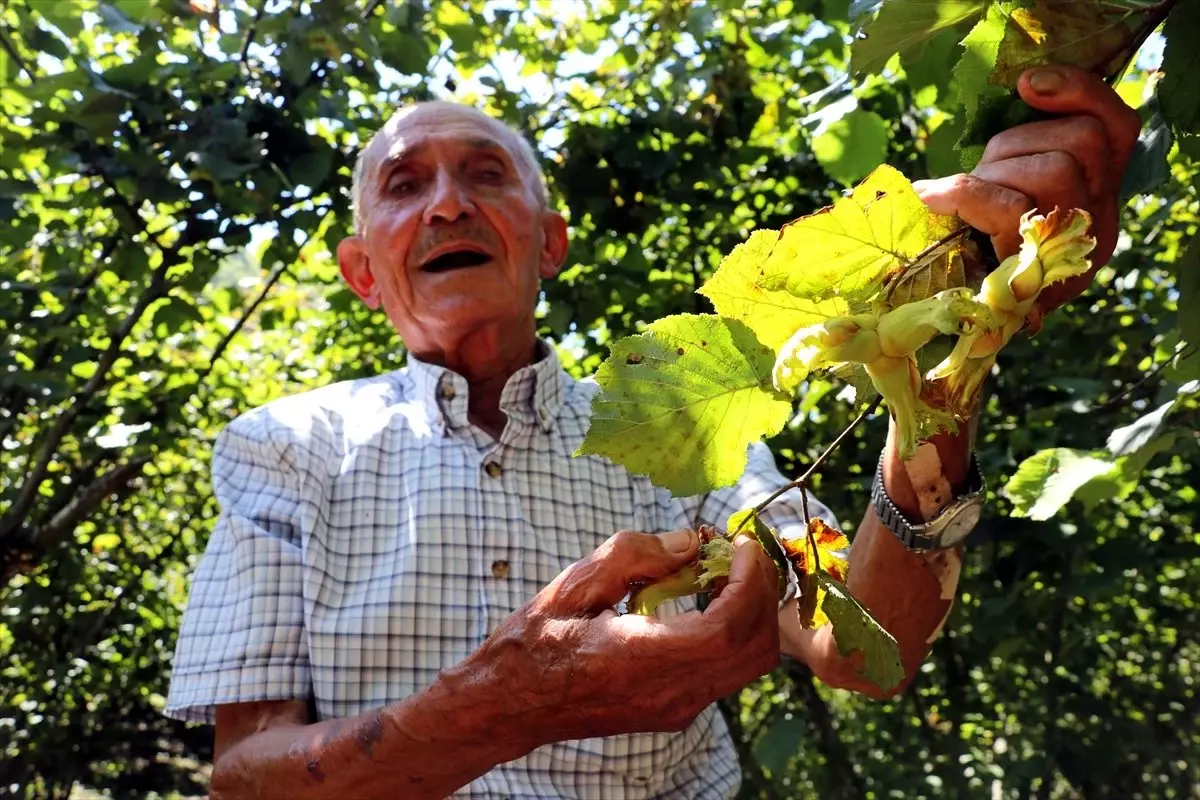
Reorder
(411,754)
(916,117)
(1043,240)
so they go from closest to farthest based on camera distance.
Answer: (1043,240) → (411,754) → (916,117)

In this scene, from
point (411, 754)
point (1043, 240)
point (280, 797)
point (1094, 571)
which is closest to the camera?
point (1043, 240)

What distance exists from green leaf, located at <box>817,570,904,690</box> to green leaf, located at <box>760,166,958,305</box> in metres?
0.26

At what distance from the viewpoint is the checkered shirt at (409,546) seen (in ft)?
5.40

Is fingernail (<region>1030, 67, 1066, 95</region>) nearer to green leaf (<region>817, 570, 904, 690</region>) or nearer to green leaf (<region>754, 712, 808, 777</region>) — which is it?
green leaf (<region>817, 570, 904, 690</region>)

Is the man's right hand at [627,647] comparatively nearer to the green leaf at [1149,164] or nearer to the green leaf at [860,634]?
the green leaf at [860,634]

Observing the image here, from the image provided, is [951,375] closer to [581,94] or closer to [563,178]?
[563,178]

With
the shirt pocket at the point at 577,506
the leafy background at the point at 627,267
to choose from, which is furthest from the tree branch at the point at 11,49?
the shirt pocket at the point at 577,506

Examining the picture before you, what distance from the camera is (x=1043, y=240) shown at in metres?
0.62

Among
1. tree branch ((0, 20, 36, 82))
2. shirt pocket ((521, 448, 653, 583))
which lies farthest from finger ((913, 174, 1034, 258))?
tree branch ((0, 20, 36, 82))

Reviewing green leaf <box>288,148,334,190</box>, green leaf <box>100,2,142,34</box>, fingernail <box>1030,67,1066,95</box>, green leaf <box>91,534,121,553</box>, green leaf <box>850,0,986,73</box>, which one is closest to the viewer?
fingernail <box>1030,67,1066,95</box>

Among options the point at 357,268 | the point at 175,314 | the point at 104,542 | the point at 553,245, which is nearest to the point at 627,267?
the point at 553,245

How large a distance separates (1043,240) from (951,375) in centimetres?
10

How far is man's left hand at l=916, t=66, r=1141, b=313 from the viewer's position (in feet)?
2.48

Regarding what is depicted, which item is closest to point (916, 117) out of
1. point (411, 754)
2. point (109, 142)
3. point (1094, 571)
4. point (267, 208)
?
point (1094, 571)
